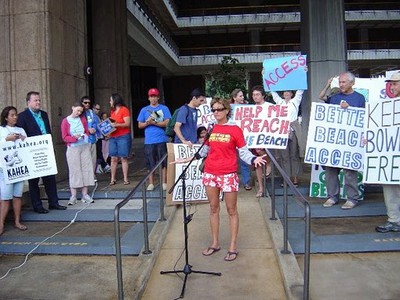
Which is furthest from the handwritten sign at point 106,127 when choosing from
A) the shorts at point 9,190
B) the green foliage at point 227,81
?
the green foliage at point 227,81

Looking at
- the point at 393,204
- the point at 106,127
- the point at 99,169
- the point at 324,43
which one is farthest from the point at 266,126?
the point at 324,43

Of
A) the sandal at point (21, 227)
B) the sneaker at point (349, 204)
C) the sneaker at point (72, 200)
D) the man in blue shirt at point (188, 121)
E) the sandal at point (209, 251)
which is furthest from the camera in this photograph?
the sneaker at point (72, 200)

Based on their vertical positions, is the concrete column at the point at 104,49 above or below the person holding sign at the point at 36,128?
above

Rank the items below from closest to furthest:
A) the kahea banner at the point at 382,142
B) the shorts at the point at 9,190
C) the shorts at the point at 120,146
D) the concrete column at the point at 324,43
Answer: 1. the kahea banner at the point at 382,142
2. the shorts at the point at 9,190
3. the shorts at the point at 120,146
4. the concrete column at the point at 324,43

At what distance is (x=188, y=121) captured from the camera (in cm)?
694

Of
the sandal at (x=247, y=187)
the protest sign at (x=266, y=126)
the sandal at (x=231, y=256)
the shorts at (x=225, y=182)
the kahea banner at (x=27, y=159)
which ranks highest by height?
the protest sign at (x=266, y=126)

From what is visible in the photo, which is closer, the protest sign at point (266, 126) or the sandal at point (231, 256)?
the sandal at point (231, 256)

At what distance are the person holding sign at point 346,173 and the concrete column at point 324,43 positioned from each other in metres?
7.04

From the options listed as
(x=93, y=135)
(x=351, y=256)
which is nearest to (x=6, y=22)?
(x=93, y=135)

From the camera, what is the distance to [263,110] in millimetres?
7230

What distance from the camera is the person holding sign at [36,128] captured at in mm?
6620

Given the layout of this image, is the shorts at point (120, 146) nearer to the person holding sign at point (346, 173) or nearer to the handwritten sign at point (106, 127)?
the handwritten sign at point (106, 127)

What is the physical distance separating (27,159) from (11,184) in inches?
17.1

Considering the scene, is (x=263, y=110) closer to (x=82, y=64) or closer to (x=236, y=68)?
(x=82, y=64)
